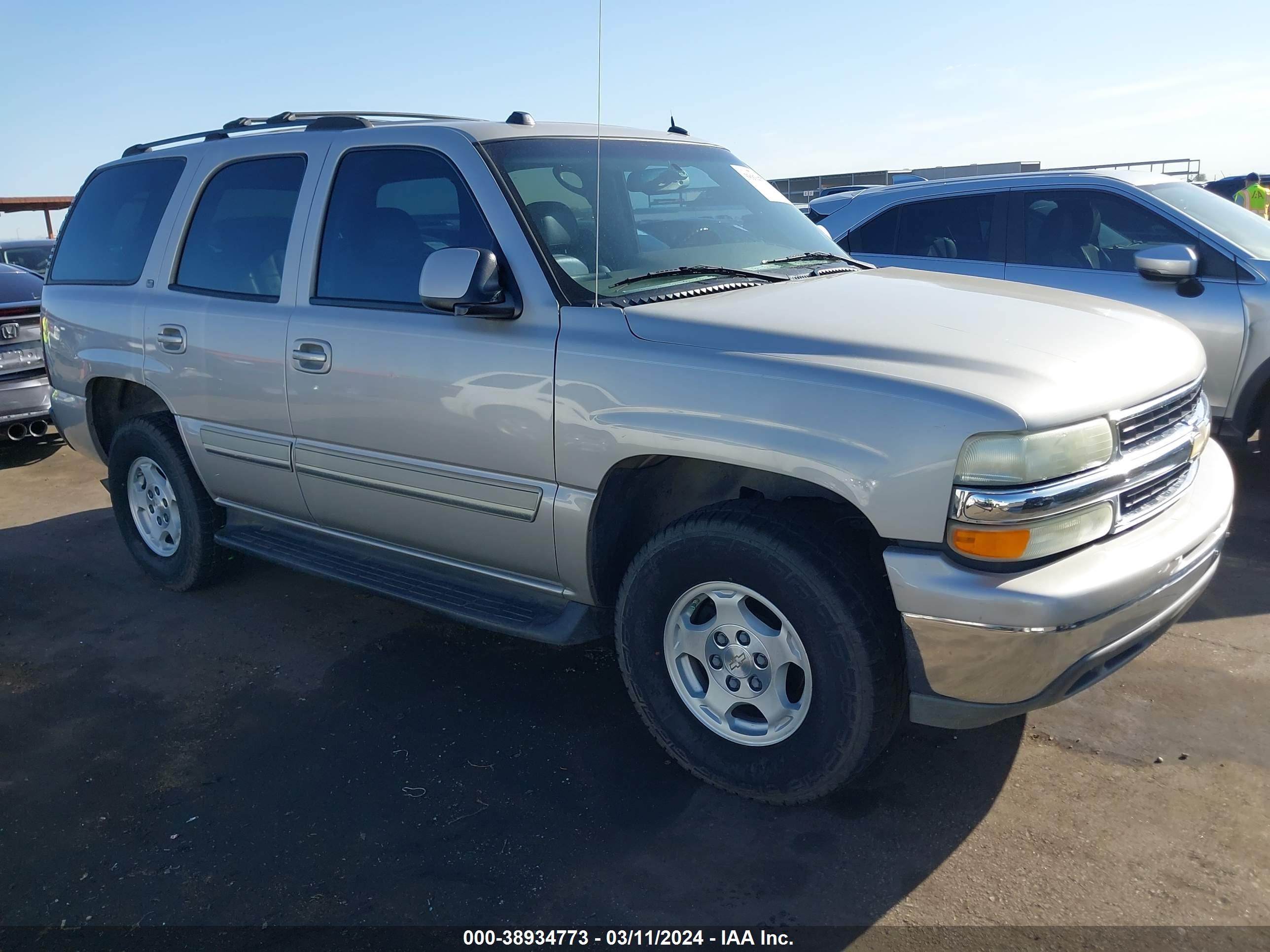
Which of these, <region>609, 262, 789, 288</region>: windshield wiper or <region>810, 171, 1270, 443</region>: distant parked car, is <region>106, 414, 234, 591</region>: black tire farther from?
<region>810, 171, 1270, 443</region>: distant parked car

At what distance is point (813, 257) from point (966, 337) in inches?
47.2

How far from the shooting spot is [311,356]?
3805mm

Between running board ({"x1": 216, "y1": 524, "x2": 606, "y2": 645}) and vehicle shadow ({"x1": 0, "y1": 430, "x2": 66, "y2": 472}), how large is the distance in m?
4.57

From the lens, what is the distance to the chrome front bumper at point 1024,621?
2416 millimetres

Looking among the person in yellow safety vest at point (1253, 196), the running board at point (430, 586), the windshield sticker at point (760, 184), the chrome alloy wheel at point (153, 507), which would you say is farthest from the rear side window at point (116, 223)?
the person in yellow safety vest at point (1253, 196)

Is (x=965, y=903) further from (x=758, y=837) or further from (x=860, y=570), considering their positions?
(x=860, y=570)

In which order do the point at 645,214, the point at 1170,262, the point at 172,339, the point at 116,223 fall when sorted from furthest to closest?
the point at 1170,262 → the point at 116,223 → the point at 172,339 → the point at 645,214

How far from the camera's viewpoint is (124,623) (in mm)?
4613

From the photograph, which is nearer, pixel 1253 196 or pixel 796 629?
pixel 796 629

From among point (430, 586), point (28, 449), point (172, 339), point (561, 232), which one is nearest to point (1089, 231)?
point (561, 232)

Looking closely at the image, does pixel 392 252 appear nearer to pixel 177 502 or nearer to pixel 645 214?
pixel 645 214

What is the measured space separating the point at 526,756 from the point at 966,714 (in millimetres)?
1454

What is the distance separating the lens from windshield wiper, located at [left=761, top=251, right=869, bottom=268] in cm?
371

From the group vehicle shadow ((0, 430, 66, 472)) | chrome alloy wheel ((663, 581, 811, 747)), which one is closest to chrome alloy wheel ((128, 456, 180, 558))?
chrome alloy wheel ((663, 581, 811, 747))
